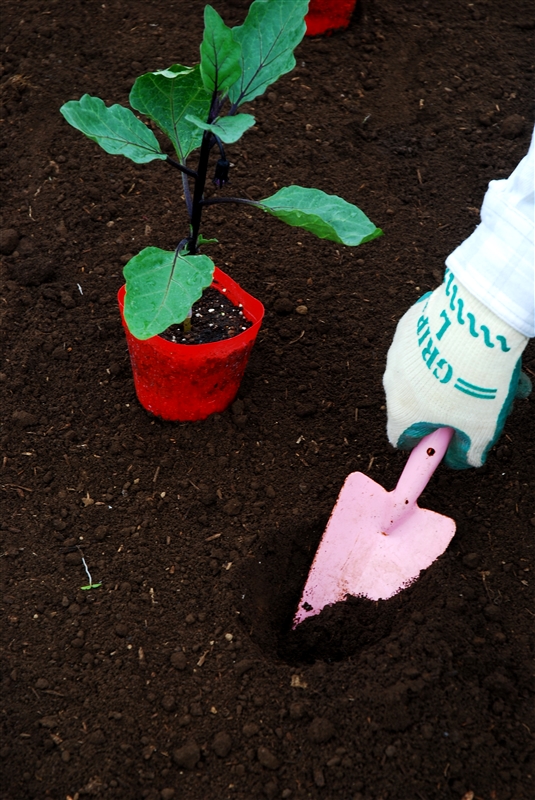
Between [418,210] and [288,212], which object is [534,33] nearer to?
[418,210]

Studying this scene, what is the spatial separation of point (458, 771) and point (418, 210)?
65.4 inches

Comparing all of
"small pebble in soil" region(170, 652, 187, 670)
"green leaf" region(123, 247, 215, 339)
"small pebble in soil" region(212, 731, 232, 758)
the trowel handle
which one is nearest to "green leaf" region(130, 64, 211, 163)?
"green leaf" region(123, 247, 215, 339)

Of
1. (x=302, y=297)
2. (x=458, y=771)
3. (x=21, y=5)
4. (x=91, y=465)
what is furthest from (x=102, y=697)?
(x=21, y=5)

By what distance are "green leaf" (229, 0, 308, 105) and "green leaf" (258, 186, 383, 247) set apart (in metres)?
0.23

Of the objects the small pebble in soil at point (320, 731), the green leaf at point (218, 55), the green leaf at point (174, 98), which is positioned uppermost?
the green leaf at point (218, 55)

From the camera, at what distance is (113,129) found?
172cm

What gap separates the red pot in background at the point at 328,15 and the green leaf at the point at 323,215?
150 centimetres

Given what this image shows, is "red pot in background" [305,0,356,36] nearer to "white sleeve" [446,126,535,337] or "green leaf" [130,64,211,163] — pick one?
"green leaf" [130,64,211,163]

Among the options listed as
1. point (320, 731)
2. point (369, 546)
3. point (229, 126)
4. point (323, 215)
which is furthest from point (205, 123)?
point (320, 731)

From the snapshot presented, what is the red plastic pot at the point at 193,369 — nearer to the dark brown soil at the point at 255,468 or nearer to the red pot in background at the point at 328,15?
the dark brown soil at the point at 255,468

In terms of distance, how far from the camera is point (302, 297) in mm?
2344

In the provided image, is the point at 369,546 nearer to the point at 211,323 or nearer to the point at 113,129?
the point at 211,323

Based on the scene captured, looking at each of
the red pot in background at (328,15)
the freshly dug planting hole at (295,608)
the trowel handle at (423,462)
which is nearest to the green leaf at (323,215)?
the trowel handle at (423,462)

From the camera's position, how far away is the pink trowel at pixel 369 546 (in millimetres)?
1864
